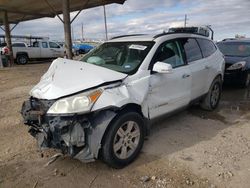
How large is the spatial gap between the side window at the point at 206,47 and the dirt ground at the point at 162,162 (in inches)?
57.0

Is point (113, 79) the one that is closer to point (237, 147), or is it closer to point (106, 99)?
point (106, 99)

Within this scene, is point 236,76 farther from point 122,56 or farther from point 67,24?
point 67,24

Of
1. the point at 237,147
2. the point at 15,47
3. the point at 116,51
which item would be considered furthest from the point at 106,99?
the point at 15,47

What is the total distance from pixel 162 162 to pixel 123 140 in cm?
69

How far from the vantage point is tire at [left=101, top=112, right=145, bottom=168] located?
11.4 ft

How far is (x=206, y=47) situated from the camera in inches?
236

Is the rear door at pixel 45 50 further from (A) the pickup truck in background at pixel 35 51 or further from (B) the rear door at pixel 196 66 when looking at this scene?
(B) the rear door at pixel 196 66

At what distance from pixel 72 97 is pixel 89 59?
164 centimetres

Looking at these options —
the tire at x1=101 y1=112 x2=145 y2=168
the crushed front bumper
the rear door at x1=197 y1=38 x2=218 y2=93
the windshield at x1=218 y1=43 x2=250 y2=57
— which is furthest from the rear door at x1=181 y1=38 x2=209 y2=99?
the windshield at x1=218 y1=43 x2=250 y2=57

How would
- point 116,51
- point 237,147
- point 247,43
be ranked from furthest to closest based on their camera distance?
point 247,43 → point 116,51 → point 237,147

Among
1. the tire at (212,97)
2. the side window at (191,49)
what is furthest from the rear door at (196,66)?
the tire at (212,97)

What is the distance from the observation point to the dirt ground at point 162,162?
3447 millimetres

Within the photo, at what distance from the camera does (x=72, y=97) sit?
11.0ft

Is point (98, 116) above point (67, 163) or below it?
above
